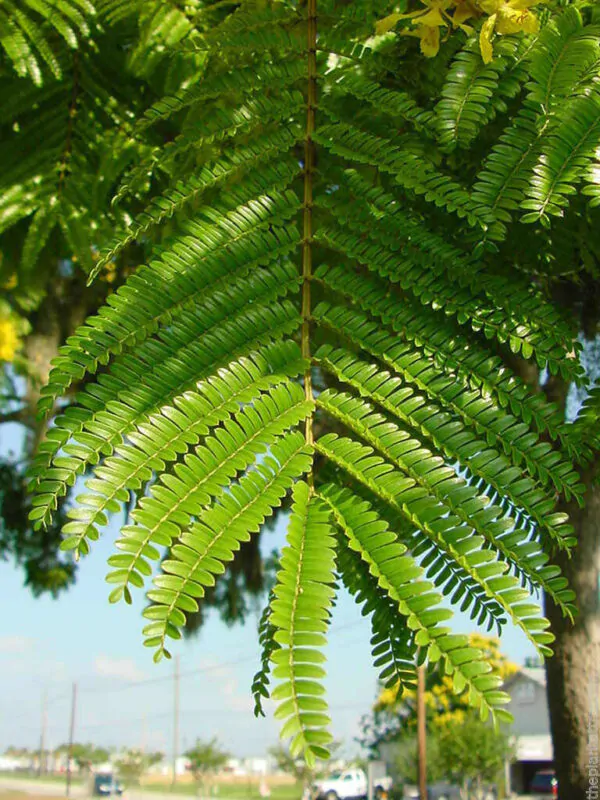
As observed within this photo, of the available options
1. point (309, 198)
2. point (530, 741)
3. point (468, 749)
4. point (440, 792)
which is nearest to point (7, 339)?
point (309, 198)

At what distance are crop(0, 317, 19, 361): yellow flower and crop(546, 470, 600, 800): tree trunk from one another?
293 centimetres

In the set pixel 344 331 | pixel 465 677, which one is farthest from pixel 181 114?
pixel 465 677

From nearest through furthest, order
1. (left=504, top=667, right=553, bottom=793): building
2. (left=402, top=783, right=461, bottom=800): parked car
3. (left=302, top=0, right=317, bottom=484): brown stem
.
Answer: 1. (left=302, top=0, right=317, bottom=484): brown stem
2. (left=402, top=783, right=461, bottom=800): parked car
3. (left=504, top=667, right=553, bottom=793): building

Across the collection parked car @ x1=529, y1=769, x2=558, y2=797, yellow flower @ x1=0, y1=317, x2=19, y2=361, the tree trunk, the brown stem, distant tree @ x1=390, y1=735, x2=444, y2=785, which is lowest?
parked car @ x1=529, y1=769, x2=558, y2=797

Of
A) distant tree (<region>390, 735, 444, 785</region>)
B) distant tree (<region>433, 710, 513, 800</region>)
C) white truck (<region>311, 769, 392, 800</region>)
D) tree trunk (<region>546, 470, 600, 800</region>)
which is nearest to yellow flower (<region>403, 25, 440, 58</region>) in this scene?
tree trunk (<region>546, 470, 600, 800</region>)

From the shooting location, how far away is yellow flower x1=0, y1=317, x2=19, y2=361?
4.52 m

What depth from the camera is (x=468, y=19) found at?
1243 mm

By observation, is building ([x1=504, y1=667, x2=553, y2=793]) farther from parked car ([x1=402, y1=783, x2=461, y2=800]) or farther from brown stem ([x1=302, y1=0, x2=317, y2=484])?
brown stem ([x1=302, y1=0, x2=317, y2=484])

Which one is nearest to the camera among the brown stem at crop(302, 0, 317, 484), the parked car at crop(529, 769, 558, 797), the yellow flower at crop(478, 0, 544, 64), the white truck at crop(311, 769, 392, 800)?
the brown stem at crop(302, 0, 317, 484)

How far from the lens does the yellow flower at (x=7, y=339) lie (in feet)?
14.8

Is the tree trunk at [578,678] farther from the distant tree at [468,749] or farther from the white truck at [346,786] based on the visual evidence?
the white truck at [346,786]

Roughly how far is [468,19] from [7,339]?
3.83 metres

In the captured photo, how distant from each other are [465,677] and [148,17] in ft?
5.13

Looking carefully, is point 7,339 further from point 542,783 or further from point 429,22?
point 542,783
